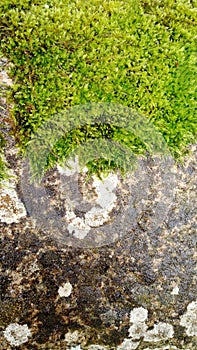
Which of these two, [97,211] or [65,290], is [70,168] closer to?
[97,211]

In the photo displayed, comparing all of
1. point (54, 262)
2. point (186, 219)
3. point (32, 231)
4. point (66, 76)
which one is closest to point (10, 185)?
point (32, 231)

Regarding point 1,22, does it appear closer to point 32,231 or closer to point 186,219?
point 32,231

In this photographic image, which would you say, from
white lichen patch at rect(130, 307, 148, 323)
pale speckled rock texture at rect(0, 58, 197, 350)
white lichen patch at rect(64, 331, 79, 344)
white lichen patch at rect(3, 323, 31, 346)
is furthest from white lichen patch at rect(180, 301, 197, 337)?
white lichen patch at rect(3, 323, 31, 346)

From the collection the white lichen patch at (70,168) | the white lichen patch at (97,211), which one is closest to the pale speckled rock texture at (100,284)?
the white lichen patch at (97,211)

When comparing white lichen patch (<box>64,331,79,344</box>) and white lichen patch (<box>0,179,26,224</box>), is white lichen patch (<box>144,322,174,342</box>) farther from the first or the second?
white lichen patch (<box>0,179,26,224</box>)

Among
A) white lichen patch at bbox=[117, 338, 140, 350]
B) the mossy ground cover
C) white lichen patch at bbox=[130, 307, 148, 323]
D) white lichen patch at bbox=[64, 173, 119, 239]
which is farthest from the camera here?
white lichen patch at bbox=[117, 338, 140, 350]

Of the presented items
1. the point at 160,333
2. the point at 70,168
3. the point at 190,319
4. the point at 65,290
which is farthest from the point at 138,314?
the point at 70,168
